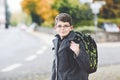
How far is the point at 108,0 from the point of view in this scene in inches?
2175

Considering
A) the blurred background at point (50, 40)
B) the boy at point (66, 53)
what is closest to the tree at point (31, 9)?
the blurred background at point (50, 40)

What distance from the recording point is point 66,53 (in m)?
5.14

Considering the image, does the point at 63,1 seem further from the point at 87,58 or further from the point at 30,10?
the point at 87,58

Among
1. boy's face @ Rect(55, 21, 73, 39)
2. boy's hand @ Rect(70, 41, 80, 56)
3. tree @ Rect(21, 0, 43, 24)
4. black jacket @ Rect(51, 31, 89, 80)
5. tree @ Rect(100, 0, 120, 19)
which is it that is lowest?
tree @ Rect(21, 0, 43, 24)

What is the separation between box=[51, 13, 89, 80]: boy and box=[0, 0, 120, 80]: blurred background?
5.17 meters

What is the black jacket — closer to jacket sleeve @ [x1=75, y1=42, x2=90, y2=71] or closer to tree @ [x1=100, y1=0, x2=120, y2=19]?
jacket sleeve @ [x1=75, y1=42, x2=90, y2=71]

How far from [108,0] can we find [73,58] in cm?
5060

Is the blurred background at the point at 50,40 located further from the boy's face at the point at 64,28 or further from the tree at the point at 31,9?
the boy's face at the point at 64,28

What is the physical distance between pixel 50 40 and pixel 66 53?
33092 millimetres

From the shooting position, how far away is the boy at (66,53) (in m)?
5.07

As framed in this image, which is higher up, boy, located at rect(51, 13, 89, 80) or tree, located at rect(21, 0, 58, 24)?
boy, located at rect(51, 13, 89, 80)

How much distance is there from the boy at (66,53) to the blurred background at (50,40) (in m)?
5.17

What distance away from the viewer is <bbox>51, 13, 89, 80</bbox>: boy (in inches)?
200

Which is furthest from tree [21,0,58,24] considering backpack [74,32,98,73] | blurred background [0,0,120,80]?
backpack [74,32,98,73]
